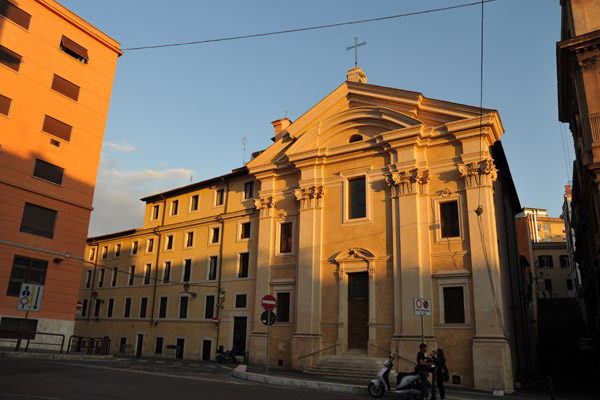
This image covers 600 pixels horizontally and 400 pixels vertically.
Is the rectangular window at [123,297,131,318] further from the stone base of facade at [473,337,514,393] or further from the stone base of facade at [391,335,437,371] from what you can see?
the stone base of facade at [473,337,514,393]

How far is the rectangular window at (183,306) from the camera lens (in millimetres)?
32125

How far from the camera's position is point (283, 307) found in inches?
1037

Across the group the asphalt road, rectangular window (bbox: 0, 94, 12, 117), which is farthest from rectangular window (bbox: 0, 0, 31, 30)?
the asphalt road

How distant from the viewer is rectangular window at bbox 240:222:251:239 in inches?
1190

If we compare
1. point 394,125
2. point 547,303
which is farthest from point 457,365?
point 547,303

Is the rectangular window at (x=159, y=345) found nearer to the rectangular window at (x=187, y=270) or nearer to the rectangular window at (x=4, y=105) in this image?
the rectangular window at (x=187, y=270)

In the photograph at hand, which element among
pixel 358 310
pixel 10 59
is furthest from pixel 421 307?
pixel 10 59

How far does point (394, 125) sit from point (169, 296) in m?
20.2

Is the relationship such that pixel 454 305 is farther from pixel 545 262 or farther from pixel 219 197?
pixel 545 262

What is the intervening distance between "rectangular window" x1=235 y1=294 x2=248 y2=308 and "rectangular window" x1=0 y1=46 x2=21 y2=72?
58.4ft

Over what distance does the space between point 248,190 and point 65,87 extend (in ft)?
41.0

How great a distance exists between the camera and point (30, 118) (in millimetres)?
25281

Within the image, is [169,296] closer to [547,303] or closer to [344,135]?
[344,135]

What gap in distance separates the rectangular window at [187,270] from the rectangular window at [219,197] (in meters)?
4.78
